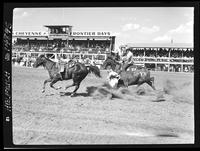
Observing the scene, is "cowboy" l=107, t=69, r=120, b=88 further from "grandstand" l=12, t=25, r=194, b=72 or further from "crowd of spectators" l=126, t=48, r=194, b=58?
"crowd of spectators" l=126, t=48, r=194, b=58

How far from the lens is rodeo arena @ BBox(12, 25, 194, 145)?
3162 millimetres

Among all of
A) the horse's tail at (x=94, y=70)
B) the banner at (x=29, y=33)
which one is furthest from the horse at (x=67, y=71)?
the banner at (x=29, y=33)

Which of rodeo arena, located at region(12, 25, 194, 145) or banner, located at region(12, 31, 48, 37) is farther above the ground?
banner, located at region(12, 31, 48, 37)

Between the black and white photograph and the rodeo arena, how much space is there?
0.01m

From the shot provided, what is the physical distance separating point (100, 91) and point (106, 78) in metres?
0.19

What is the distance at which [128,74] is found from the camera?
10.7ft

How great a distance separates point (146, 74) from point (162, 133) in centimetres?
79

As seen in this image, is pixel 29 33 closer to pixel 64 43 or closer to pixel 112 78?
pixel 64 43

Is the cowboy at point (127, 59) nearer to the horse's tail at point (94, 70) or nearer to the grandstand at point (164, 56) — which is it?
the grandstand at point (164, 56)

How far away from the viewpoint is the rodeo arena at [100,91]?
3162 mm

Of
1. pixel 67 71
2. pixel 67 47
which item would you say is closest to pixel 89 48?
pixel 67 47

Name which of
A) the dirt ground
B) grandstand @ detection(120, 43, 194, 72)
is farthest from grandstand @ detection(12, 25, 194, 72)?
the dirt ground

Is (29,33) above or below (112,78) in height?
above

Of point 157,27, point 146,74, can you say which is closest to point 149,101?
point 146,74
